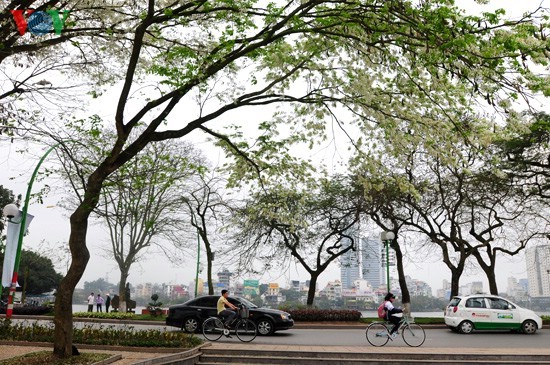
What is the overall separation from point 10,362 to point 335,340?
10.4 metres

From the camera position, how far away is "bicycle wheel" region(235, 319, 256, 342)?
1527 cm

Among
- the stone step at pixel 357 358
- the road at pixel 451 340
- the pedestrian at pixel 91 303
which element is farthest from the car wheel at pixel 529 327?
the pedestrian at pixel 91 303

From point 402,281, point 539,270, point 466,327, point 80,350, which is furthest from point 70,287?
point 539,270

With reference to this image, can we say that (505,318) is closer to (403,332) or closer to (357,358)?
(403,332)

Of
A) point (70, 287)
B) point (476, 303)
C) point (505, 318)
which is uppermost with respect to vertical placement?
point (70, 287)

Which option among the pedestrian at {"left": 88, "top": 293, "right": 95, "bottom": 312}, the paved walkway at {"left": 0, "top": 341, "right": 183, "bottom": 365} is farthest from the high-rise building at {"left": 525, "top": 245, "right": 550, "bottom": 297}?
the pedestrian at {"left": 88, "top": 293, "right": 95, "bottom": 312}

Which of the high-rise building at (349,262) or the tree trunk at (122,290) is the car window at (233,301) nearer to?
the high-rise building at (349,262)

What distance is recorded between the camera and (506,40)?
7.14 m

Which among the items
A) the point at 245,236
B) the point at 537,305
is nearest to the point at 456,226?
the point at 537,305

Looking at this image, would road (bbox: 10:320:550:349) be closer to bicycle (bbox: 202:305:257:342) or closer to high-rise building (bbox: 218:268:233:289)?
bicycle (bbox: 202:305:257:342)

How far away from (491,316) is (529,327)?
1641mm

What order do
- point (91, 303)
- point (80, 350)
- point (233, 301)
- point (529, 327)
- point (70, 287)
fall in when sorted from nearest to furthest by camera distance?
1. point (70, 287)
2. point (80, 350)
3. point (233, 301)
4. point (529, 327)
5. point (91, 303)

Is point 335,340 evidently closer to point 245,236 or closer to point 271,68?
point 271,68

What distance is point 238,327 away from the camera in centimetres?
1553
